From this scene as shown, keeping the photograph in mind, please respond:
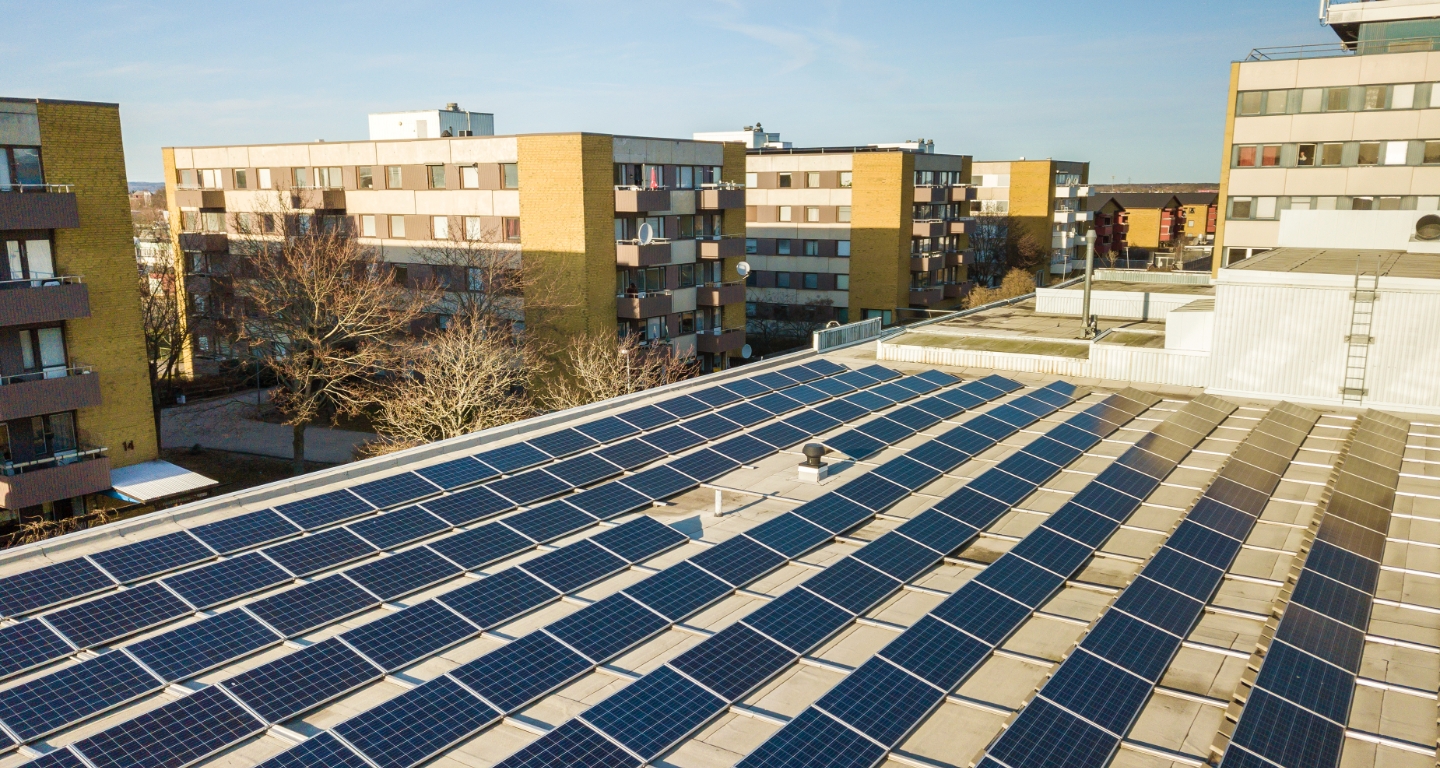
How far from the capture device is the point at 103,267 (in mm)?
31609

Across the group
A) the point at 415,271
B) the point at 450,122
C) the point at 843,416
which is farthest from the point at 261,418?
the point at 843,416

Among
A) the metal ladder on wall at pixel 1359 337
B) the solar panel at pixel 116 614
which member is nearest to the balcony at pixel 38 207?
the solar panel at pixel 116 614

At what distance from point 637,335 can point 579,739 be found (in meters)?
37.9

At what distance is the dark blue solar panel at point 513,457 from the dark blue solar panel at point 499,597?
16.1ft

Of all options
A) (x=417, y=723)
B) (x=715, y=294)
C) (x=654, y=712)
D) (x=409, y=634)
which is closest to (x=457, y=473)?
(x=409, y=634)

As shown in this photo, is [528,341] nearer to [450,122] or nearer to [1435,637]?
[450,122]

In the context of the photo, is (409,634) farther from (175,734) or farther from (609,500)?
(609,500)

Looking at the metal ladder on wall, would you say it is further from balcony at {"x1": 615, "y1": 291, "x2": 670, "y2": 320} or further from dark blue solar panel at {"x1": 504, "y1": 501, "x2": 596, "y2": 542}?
balcony at {"x1": 615, "y1": 291, "x2": 670, "y2": 320}

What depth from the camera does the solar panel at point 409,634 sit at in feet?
39.0

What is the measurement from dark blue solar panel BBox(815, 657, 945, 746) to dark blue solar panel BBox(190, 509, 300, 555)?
31.9 feet

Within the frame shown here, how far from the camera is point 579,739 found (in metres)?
9.81

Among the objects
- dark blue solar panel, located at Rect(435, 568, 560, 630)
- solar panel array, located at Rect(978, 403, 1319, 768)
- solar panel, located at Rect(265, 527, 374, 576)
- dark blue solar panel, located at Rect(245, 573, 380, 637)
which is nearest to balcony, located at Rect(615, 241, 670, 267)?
solar panel array, located at Rect(978, 403, 1319, 768)

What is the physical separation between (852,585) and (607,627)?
386 centimetres

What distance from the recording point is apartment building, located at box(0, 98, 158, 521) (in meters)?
29.0
